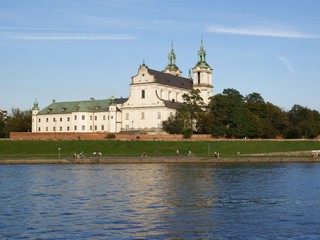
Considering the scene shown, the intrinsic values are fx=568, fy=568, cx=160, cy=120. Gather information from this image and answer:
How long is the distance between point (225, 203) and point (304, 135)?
273 feet

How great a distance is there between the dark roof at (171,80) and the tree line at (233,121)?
728 centimetres

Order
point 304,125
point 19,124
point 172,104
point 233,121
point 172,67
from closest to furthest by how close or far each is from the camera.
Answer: point 233,121
point 304,125
point 172,104
point 19,124
point 172,67

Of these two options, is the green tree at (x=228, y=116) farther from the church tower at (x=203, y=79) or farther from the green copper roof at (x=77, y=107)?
the green copper roof at (x=77, y=107)

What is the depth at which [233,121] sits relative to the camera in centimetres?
10194

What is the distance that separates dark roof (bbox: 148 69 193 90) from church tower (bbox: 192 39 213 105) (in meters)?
2.24

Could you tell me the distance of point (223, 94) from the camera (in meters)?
109

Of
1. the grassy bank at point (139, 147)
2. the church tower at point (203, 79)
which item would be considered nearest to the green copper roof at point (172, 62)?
the church tower at point (203, 79)

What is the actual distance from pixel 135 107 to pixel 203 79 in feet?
64.1

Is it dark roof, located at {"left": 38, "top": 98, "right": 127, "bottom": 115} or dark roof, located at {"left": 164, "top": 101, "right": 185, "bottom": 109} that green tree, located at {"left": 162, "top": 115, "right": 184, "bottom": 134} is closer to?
dark roof, located at {"left": 164, "top": 101, "right": 185, "bottom": 109}

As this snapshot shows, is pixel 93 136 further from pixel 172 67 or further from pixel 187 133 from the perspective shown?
pixel 172 67

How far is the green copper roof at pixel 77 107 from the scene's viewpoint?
406 feet

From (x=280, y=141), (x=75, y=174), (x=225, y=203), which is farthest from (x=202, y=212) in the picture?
(x=280, y=141)

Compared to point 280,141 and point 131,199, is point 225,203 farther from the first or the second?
point 280,141

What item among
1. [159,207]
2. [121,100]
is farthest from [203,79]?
[159,207]
